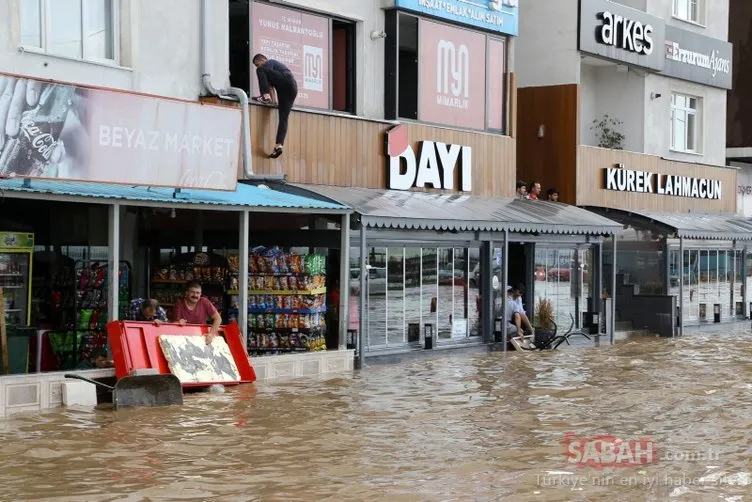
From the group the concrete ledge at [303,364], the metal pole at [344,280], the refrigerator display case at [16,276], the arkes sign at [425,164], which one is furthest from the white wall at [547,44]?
the refrigerator display case at [16,276]

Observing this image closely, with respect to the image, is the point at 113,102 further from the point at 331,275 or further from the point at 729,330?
the point at 729,330

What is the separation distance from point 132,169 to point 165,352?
2329 mm

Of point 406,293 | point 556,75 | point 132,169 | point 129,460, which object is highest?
point 556,75

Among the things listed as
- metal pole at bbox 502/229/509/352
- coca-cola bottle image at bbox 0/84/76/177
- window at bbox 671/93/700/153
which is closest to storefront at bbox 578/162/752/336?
window at bbox 671/93/700/153

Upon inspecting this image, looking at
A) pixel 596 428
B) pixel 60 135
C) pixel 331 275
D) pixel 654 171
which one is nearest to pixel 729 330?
pixel 654 171

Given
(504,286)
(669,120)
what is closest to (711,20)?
(669,120)

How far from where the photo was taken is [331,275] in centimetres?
1964

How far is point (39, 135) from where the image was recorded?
1395cm

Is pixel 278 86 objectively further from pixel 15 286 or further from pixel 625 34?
pixel 625 34

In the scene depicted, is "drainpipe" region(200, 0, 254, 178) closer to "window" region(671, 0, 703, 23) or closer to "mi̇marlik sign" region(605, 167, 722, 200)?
"mi̇marlik sign" region(605, 167, 722, 200)

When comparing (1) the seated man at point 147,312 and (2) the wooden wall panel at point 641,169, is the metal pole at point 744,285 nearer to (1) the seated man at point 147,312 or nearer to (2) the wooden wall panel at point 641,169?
(2) the wooden wall panel at point 641,169

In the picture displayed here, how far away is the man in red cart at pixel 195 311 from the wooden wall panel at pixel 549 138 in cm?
1284

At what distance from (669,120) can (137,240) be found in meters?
16.9

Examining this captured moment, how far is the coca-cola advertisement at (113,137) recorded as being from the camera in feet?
45.1
